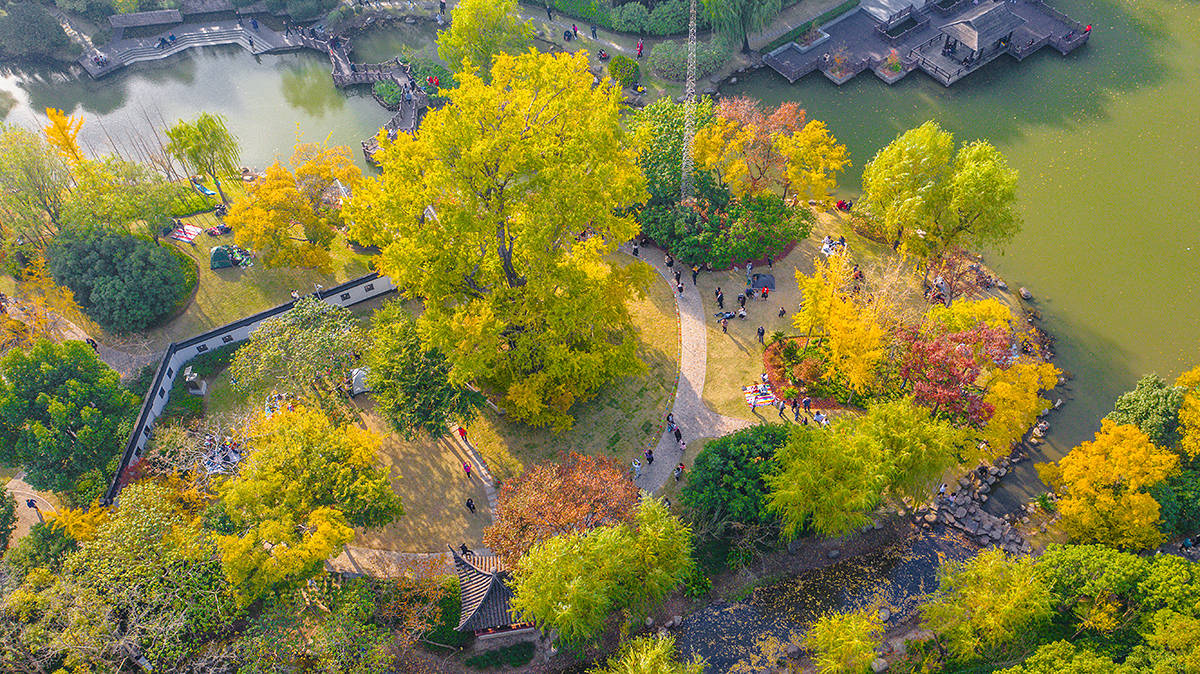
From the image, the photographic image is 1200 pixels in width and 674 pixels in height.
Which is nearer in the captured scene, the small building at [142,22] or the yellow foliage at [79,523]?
the yellow foliage at [79,523]

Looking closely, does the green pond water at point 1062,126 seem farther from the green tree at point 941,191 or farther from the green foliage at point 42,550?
the green foliage at point 42,550

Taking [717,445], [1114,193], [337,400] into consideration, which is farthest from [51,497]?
[1114,193]

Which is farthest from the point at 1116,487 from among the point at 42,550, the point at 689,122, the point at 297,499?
the point at 42,550

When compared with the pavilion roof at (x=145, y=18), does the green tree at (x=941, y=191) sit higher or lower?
lower

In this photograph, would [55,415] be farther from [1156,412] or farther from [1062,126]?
[1062,126]

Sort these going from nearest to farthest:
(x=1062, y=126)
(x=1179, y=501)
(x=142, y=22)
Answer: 1. (x=1179, y=501)
2. (x=1062, y=126)
3. (x=142, y=22)

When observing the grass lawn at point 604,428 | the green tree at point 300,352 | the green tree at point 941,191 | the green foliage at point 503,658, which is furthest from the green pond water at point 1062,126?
the green foliage at point 503,658

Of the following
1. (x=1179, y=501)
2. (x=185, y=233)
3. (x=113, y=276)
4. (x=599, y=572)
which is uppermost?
(x=185, y=233)

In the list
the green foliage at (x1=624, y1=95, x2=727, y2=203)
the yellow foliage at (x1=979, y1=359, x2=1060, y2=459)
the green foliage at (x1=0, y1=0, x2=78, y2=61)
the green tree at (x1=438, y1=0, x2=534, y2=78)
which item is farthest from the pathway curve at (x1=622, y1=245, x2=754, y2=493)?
the green foliage at (x1=0, y1=0, x2=78, y2=61)

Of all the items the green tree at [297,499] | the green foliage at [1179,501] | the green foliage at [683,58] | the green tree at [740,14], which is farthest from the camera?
the green foliage at [683,58]
